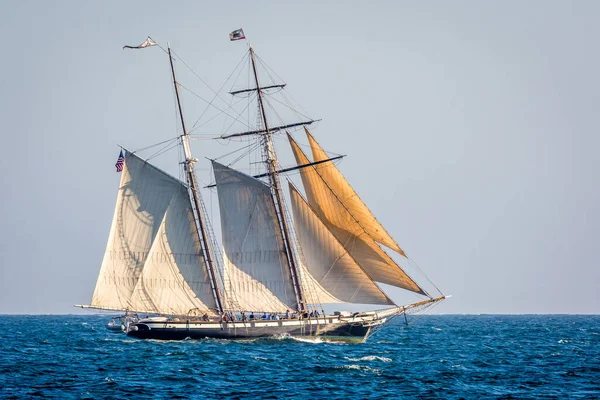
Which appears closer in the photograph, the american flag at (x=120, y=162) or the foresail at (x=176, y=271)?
the foresail at (x=176, y=271)

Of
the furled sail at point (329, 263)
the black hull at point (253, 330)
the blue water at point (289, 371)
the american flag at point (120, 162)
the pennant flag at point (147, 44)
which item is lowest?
the blue water at point (289, 371)

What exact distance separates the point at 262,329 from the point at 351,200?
13253 mm

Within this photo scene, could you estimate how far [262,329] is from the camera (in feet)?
234

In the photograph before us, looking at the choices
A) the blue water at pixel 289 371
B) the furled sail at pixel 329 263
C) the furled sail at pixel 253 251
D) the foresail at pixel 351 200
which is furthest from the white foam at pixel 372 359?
the furled sail at pixel 253 251

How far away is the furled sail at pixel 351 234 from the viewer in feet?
216

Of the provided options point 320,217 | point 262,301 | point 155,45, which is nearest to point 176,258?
point 262,301

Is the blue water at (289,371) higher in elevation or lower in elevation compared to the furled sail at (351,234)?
lower

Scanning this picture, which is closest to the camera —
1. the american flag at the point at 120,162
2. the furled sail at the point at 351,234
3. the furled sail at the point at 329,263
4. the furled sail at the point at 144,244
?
the furled sail at the point at 351,234

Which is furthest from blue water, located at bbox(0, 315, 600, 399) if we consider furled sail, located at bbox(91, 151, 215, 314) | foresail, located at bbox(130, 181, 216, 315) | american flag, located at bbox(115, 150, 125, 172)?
american flag, located at bbox(115, 150, 125, 172)

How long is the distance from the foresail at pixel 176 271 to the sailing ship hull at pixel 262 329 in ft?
5.24

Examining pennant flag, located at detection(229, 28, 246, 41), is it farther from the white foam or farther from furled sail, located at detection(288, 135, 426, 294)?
the white foam

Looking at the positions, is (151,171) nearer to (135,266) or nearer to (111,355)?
(135,266)

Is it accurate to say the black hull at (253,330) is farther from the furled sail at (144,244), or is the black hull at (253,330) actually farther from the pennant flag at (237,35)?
the pennant flag at (237,35)

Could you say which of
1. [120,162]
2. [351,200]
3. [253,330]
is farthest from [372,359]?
[120,162]
